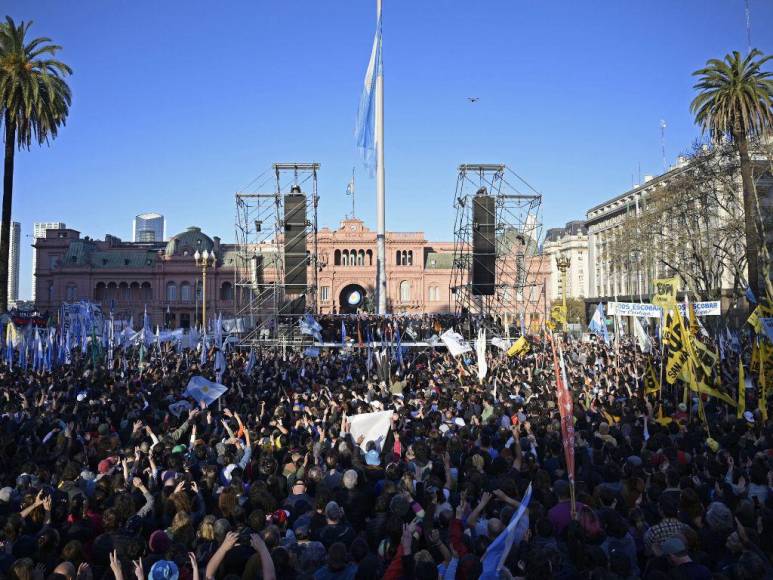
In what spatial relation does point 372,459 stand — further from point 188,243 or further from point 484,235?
point 188,243

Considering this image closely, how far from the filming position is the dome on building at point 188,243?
256 feet

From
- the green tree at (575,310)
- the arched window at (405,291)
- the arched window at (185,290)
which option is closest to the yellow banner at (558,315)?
the arched window at (405,291)

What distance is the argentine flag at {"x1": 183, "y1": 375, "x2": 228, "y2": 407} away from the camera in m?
13.3

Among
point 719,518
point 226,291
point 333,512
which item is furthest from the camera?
point 226,291

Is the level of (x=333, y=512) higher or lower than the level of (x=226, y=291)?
lower

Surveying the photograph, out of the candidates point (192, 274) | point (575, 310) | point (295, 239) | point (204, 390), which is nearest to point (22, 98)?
point (295, 239)

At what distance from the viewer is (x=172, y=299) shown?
76.2 meters

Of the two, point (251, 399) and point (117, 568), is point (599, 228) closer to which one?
point (251, 399)

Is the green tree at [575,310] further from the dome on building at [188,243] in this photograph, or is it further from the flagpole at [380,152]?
the flagpole at [380,152]

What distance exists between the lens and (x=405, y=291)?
234 ft

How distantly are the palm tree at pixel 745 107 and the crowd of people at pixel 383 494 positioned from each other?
17.6m

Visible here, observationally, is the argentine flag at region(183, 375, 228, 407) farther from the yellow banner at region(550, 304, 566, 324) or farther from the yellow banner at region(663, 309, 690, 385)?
the yellow banner at region(550, 304, 566, 324)

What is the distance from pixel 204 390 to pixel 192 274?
2599 inches

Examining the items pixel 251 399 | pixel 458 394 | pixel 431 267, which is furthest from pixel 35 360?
pixel 431 267
